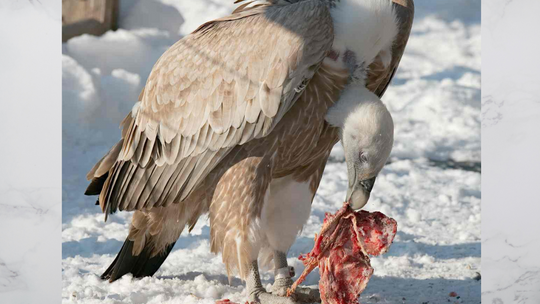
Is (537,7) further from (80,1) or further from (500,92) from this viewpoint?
(80,1)

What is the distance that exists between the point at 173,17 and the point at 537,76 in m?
2.85

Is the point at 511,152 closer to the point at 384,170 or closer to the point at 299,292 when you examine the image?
the point at 299,292

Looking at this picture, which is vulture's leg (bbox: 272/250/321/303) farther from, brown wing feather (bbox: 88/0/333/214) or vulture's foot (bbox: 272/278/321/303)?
brown wing feather (bbox: 88/0/333/214)

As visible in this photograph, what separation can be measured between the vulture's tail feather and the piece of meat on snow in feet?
2.60

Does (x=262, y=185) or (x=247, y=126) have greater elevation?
(x=247, y=126)

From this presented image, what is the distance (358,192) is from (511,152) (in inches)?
23.6

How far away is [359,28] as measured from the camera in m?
2.53

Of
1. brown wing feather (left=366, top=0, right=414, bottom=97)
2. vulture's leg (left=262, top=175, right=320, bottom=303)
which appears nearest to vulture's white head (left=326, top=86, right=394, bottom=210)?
brown wing feather (left=366, top=0, right=414, bottom=97)

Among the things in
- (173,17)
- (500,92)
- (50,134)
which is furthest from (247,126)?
(173,17)

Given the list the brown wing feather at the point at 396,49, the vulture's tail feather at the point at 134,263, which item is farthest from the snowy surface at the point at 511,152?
the vulture's tail feather at the point at 134,263

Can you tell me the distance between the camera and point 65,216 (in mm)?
4047

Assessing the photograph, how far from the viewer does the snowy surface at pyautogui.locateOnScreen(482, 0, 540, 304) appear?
268cm

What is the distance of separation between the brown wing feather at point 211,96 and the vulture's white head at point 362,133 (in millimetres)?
209

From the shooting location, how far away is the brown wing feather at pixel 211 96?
96.7 inches
